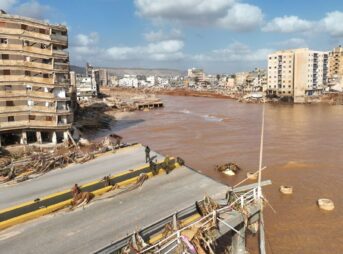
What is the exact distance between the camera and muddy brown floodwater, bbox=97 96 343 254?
1884 cm

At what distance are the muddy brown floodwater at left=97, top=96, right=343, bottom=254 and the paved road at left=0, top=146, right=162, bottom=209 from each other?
9.09 meters

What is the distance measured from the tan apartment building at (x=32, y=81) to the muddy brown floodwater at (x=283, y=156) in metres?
14.2

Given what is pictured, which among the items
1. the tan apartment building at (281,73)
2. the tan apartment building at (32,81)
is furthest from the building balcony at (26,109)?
the tan apartment building at (281,73)

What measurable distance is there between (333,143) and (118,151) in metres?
33.1

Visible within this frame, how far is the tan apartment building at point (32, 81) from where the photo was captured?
33.3 m

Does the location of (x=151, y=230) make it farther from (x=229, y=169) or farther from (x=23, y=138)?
(x=23, y=138)

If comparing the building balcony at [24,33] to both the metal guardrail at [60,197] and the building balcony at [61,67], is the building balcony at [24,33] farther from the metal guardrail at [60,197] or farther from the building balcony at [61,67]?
the metal guardrail at [60,197]

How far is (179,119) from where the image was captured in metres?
71.7

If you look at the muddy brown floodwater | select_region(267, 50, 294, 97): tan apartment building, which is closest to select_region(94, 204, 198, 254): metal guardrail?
the muddy brown floodwater

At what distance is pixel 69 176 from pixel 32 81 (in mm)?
20725

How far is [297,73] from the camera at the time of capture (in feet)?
358

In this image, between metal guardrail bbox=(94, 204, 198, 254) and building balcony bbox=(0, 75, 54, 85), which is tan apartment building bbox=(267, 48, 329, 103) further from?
metal guardrail bbox=(94, 204, 198, 254)

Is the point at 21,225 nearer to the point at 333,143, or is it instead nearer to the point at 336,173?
the point at 336,173

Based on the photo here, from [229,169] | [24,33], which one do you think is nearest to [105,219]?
[229,169]
